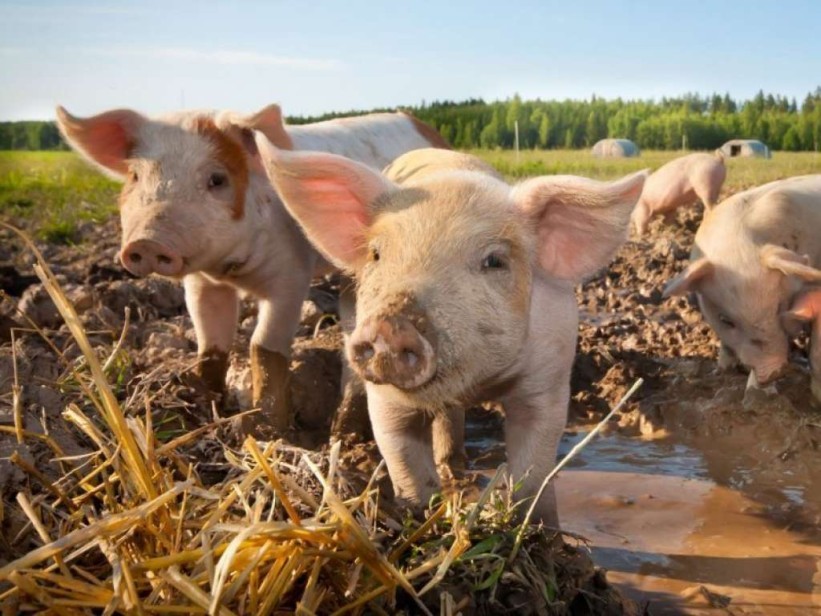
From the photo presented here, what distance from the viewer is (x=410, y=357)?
2.65 metres

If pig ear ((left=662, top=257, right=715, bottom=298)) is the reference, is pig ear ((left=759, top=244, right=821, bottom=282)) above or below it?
above

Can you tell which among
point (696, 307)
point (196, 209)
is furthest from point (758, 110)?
point (196, 209)

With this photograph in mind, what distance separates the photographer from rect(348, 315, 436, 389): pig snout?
259cm

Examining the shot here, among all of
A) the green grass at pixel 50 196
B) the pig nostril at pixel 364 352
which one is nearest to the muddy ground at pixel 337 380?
the pig nostril at pixel 364 352

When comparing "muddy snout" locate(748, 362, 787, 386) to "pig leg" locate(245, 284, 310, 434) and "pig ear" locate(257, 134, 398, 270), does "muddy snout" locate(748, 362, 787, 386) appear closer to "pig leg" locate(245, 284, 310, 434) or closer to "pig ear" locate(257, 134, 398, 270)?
"pig leg" locate(245, 284, 310, 434)

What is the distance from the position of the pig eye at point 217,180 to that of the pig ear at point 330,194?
1.46 meters

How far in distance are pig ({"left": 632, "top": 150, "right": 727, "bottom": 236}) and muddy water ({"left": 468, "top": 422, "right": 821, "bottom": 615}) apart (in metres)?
8.60

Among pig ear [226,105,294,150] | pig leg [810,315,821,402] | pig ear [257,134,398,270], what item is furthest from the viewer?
pig leg [810,315,821,402]

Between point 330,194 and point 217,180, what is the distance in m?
1.62

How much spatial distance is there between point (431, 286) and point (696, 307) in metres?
5.15

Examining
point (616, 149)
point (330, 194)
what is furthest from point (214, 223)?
point (616, 149)

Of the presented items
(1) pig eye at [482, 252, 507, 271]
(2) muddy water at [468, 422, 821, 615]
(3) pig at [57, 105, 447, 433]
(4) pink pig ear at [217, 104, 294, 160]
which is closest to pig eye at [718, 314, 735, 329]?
(2) muddy water at [468, 422, 821, 615]

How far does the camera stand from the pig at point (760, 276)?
18.8ft

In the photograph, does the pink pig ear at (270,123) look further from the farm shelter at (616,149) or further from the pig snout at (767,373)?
the farm shelter at (616,149)
